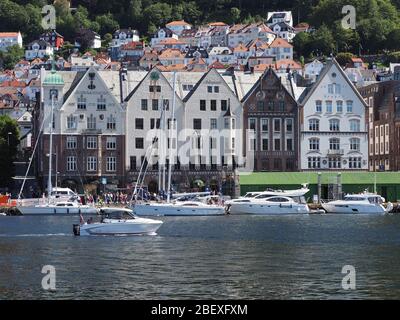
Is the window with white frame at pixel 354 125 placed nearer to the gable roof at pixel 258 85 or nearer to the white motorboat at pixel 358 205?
the gable roof at pixel 258 85

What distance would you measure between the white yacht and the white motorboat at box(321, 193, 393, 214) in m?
12.6

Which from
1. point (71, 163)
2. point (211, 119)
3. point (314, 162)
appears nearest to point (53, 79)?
point (71, 163)

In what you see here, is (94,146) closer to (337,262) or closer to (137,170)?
(137,170)

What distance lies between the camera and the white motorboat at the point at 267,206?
376ft

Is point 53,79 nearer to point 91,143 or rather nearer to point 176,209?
point 91,143

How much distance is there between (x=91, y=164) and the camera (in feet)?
428

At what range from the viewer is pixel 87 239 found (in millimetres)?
78625

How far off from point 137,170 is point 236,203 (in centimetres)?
1968

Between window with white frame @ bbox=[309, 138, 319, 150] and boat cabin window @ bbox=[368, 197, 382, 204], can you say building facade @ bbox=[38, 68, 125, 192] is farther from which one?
boat cabin window @ bbox=[368, 197, 382, 204]

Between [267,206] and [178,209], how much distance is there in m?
9.90

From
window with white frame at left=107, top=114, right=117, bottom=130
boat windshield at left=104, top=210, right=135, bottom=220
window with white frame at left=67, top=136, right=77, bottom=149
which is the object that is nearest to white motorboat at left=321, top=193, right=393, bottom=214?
window with white frame at left=107, top=114, right=117, bottom=130

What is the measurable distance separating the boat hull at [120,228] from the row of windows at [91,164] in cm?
4745

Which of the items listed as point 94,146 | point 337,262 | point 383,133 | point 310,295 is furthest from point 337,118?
point 310,295

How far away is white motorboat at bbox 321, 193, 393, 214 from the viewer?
4592 inches
